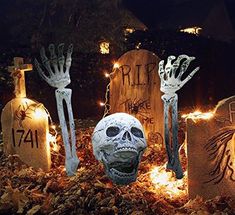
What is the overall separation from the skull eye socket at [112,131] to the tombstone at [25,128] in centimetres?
116

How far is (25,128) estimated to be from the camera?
5664mm

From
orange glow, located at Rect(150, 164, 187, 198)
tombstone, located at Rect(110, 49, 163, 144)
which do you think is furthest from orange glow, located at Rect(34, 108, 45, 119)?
orange glow, located at Rect(150, 164, 187, 198)

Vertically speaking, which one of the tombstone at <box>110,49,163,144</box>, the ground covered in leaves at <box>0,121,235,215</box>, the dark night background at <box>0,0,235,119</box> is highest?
the dark night background at <box>0,0,235,119</box>

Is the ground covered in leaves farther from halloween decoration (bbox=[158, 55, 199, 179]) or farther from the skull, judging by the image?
halloween decoration (bbox=[158, 55, 199, 179])

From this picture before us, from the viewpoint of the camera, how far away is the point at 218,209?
13.6 feet

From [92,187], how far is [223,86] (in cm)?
953

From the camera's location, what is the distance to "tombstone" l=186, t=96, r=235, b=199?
4305mm

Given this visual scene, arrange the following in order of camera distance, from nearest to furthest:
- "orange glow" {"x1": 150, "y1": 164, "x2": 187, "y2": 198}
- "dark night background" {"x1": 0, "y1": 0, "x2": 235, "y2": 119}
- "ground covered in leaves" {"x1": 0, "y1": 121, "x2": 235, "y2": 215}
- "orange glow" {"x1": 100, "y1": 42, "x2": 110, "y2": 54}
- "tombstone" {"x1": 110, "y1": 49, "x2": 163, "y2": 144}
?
"ground covered in leaves" {"x1": 0, "y1": 121, "x2": 235, "y2": 215} → "orange glow" {"x1": 150, "y1": 164, "x2": 187, "y2": 198} → "tombstone" {"x1": 110, "y1": 49, "x2": 163, "y2": 144} → "dark night background" {"x1": 0, "y1": 0, "x2": 235, "y2": 119} → "orange glow" {"x1": 100, "y1": 42, "x2": 110, "y2": 54}

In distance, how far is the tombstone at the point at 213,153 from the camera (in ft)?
14.1

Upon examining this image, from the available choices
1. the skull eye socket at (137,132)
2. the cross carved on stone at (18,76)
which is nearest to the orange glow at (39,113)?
the cross carved on stone at (18,76)

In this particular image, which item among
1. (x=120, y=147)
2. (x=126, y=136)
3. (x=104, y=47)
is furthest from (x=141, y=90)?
(x=104, y=47)

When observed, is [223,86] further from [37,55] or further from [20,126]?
[20,126]

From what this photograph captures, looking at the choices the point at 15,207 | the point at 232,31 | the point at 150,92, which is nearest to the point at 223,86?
the point at 150,92

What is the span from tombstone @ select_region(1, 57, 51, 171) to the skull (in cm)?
105
